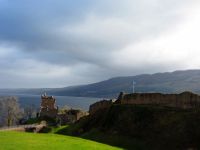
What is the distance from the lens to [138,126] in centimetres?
6488

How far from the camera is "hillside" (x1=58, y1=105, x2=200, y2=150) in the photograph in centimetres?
5600

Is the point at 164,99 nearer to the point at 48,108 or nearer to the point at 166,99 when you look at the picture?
the point at 166,99

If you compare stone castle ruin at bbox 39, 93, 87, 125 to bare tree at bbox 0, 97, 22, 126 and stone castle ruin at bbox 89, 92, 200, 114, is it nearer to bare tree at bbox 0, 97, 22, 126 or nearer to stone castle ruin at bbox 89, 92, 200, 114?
bare tree at bbox 0, 97, 22, 126

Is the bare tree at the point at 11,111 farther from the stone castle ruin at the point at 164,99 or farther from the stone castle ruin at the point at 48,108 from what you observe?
the stone castle ruin at the point at 164,99

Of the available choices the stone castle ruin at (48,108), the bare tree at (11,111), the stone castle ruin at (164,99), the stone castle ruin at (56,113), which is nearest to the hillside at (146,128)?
the stone castle ruin at (164,99)

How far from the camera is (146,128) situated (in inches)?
2484

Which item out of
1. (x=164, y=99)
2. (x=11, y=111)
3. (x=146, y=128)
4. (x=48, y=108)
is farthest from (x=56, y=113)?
(x=146, y=128)

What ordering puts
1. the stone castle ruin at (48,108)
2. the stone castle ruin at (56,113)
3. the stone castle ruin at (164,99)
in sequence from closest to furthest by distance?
1. the stone castle ruin at (164,99)
2. the stone castle ruin at (56,113)
3. the stone castle ruin at (48,108)

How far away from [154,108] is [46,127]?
34.1 m

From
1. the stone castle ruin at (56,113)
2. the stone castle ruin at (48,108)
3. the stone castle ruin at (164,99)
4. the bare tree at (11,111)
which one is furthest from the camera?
the bare tree at (11,111)

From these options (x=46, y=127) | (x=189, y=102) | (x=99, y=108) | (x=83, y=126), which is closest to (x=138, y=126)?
(x=189, y=102)

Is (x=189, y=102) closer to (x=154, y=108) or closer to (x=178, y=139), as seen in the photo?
(x=154, y=108)

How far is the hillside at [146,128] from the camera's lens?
56000mm

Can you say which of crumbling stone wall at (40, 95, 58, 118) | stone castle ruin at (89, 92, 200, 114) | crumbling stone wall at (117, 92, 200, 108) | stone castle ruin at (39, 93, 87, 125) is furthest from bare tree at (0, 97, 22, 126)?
crumbling stone wall at (117, 92, 200, 108)
